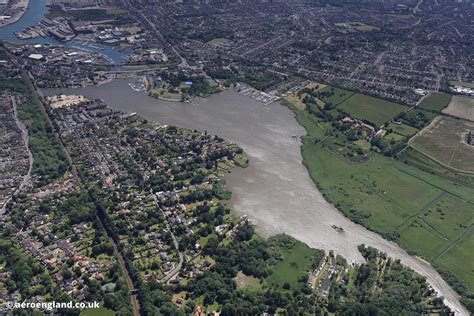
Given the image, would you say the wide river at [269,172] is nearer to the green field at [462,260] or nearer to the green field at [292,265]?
the green field at [292,265]

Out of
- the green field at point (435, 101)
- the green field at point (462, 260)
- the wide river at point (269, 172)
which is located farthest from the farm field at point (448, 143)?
the wide river at point (269, 172)

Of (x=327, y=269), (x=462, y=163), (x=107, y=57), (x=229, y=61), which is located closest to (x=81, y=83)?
(x=107, y=57)

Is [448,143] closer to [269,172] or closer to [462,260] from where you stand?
[462,260]

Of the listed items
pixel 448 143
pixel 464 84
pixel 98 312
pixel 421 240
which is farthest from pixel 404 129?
pixel 98 312

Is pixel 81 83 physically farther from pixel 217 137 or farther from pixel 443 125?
pixel 443 125

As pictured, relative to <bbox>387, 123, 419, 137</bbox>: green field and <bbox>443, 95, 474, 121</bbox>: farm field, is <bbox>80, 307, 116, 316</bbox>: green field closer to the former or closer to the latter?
<bbox>387, 123, 419, 137</bbox>: green field
